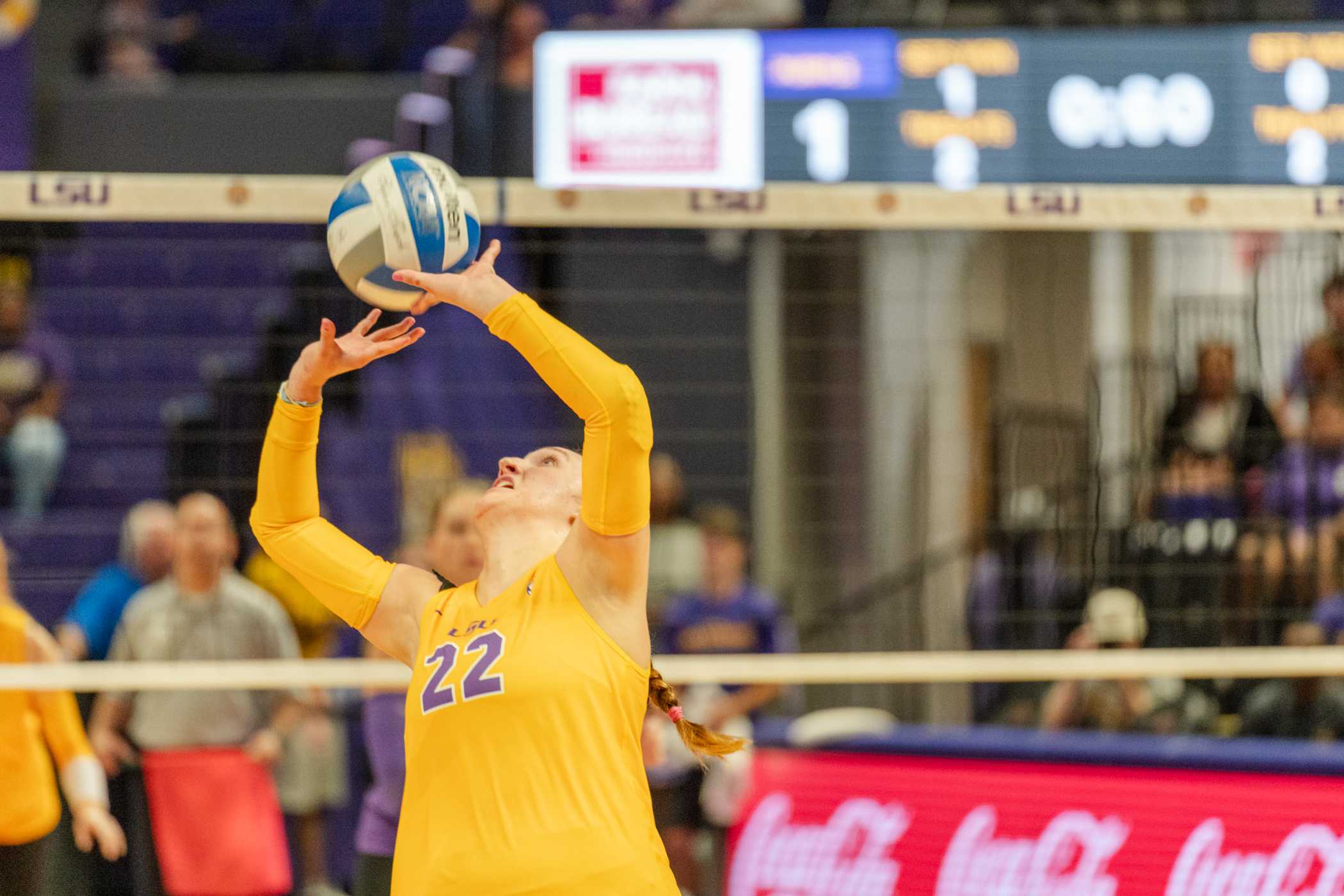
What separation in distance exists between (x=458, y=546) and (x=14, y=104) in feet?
21.2

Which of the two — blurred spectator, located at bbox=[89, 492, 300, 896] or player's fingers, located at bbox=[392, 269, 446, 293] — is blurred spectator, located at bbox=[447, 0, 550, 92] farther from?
player's fingers, located at bbox=[392, 269, 446, 293]

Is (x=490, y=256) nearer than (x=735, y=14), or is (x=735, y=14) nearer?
(x=490, y=256)

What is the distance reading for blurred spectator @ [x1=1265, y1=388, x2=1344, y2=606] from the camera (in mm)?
6965

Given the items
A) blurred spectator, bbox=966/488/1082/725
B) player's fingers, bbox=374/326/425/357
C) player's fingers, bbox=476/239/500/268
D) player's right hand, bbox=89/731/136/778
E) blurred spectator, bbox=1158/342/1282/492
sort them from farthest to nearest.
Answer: blurred spectator, bbox=966/488/1082/725
blurred spectator, bbox=1158/342/1282/492
player's right hand, bbox=89/731/136/778
player's fingers, bbox=374/326/425/357
player's fingers, bbox=476/239/500/268

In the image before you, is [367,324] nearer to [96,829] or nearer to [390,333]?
[390,333]

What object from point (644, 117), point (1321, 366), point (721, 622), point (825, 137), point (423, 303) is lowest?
point (721, 622)

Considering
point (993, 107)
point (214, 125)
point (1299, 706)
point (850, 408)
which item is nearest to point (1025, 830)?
point (1299, 706)

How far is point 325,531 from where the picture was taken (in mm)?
3500

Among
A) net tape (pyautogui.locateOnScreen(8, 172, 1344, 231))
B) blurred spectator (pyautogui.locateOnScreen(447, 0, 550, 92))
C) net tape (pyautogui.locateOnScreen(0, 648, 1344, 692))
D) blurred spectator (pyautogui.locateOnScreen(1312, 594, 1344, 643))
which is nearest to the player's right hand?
net tape (pyautogui.locateOnScreen(0, 648, 1344, 692))

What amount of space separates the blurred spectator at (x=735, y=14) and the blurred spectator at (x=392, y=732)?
4.24 metres

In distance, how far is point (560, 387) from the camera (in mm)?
2973

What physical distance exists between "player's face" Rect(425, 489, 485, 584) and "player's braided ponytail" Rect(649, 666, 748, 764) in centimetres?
157

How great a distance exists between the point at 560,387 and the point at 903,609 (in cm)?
748

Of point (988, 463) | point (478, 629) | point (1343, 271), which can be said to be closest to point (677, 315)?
point (988, 463)
